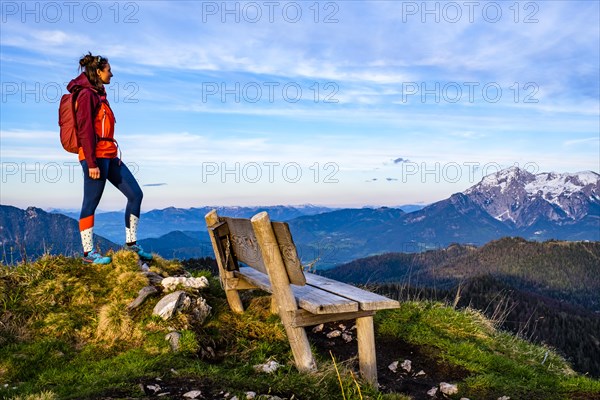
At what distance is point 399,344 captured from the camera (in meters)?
8.51

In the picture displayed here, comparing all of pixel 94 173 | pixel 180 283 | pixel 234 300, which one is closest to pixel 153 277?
pixel 180 283

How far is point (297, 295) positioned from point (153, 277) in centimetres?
333

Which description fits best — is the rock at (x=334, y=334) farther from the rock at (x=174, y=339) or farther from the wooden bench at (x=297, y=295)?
the rock at (x=174, y=339)

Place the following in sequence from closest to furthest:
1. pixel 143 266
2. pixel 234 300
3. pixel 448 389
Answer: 1. pixel 448 389
2. pixel 234 300
3. pixel 143 266

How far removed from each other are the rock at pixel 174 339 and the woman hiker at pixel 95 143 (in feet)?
8.75

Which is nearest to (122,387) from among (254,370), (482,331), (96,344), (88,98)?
(254,370)

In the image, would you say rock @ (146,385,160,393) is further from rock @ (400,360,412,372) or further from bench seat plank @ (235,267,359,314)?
rock @ (400,360,412,372)

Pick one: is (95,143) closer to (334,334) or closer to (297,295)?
(297,295)

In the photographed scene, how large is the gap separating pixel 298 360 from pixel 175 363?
1410mm

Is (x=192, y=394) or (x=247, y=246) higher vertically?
(x=247, y=246)

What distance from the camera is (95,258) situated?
28.5 feet

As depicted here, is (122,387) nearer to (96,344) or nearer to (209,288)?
(96,344)

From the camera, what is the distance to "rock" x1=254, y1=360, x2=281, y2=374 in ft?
19.2

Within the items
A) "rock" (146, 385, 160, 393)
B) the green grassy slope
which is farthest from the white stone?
"rock" (146, 385, 160, 393)
